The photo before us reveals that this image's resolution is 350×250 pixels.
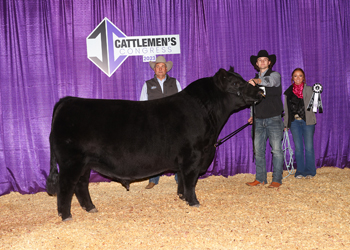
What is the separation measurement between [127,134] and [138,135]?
0.12 metres

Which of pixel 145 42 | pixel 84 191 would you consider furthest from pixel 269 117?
pixel 84 191

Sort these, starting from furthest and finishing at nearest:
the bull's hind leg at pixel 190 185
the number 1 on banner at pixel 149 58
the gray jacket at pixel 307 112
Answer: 1. the number 1 on banner at pixel 149 58
2. the gray jacket at pixel 307 112
3. the bull's hind leg at pixel 190 185

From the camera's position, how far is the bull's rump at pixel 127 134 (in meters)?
3.42

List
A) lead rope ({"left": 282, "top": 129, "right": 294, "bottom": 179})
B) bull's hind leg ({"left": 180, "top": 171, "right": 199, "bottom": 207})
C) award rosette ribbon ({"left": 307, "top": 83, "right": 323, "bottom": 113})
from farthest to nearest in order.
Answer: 1. lead rope ({"left": 282, "top": 129, "right": 294, "bottom": 179})
2. award rosette ribbon ({"left": 307, "top": 83, "right": 323, "bottom": 113})
3. bull's hind leg ({"left": 180, "top": 171, "right": 199, "bottom": 207})

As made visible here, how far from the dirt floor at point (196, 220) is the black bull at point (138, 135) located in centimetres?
36

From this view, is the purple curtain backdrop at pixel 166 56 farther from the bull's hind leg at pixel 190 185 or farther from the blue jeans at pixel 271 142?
the bull's hind leg at pixel 190 185

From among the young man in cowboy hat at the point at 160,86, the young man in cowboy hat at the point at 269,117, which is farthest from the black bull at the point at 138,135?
the young man in cowboy hat at the point at 160,86

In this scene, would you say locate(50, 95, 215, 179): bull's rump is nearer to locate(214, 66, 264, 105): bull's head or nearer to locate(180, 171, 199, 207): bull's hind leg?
locate(180, 171, 199, 207): bull's hind leg

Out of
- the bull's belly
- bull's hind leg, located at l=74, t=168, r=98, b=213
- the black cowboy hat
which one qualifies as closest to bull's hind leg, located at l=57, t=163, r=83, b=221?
the bull's belly

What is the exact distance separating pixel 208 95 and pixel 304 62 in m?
2.88

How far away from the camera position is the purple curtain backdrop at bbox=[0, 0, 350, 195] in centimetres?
515

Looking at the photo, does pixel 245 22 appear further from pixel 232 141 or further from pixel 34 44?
pixel 34 44

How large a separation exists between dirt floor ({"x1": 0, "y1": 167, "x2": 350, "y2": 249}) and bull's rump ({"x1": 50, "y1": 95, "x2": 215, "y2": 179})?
0.60 meters

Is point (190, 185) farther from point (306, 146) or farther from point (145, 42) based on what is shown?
point (145, 42)
